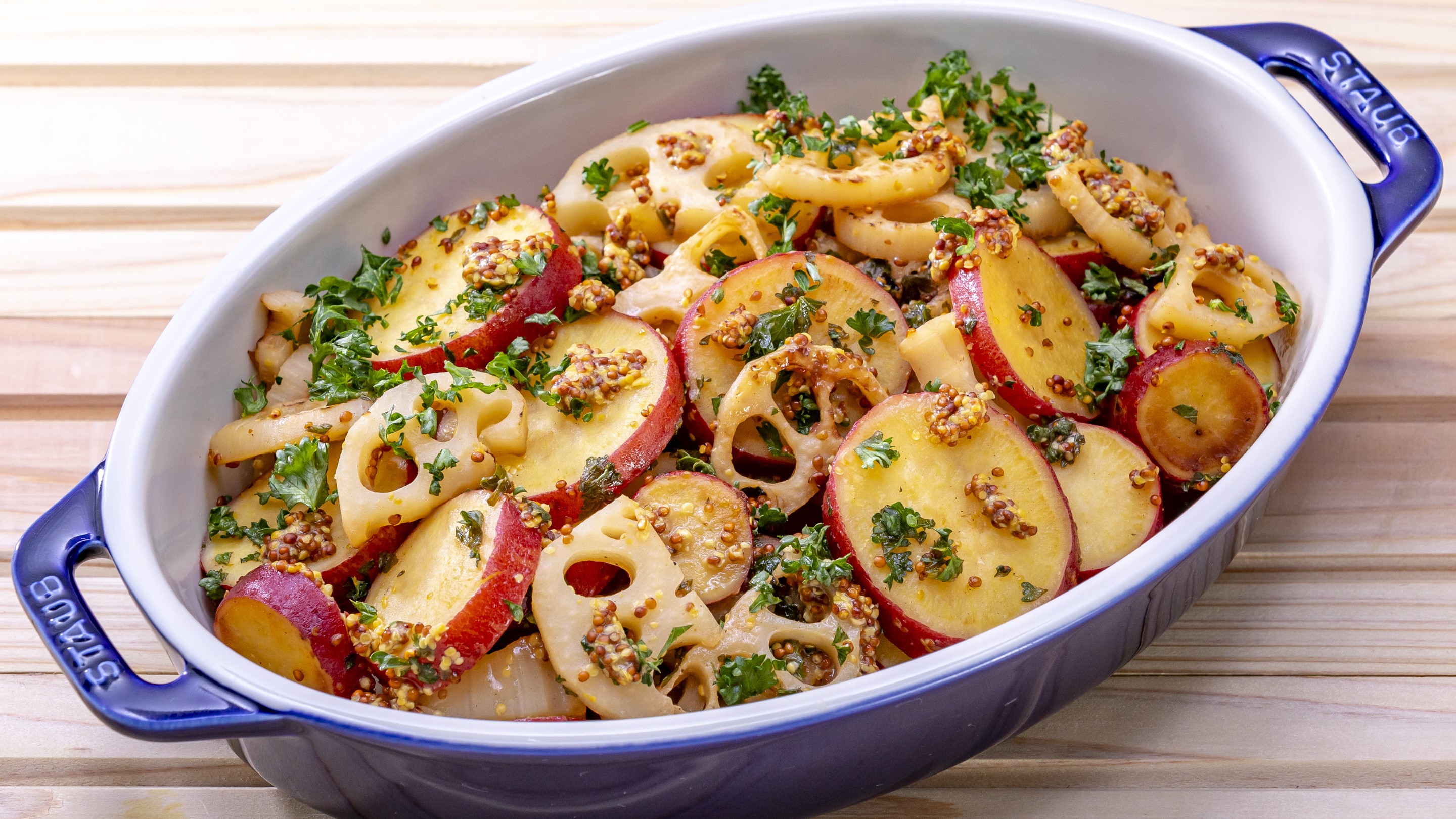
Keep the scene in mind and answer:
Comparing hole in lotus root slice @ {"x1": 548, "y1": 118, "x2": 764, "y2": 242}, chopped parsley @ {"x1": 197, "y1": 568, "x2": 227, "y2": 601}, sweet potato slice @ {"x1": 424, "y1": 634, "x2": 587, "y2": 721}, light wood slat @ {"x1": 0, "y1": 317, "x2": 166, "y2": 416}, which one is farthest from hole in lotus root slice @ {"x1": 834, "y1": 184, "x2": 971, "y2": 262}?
light wood slat @ {"x1": 0, "y1": 317, "x2": 166, "y2": 416}

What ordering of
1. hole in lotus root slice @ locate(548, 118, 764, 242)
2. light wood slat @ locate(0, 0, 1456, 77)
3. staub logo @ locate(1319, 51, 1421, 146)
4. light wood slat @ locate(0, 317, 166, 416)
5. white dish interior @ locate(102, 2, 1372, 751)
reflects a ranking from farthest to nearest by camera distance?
1. light wood slat @ locate(0, 0, 1456, 77)
2. light wood slat @ locate(0, 317, 166, 416)
3. hole in lotus root slice @ locate(548, 118, 764, 242)
4. staub logo @ locate(1319, 51, 1421, 146)
5. white dish interior @ locate(102, 2, 1372, 751)

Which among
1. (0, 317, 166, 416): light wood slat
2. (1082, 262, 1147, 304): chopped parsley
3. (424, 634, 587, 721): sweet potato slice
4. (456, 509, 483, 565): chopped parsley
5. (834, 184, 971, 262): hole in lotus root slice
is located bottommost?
(0, 317, 166, 416): light wood slat

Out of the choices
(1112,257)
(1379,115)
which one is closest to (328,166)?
(1112,257)

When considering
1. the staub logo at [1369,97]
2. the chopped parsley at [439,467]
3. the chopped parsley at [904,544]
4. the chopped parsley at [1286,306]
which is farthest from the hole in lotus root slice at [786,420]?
the staub logo at [1369,97]

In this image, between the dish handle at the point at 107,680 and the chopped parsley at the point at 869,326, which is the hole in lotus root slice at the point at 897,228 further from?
the dish handle at the point at 107,680

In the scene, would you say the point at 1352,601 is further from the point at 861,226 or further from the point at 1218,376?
the point at 861,226

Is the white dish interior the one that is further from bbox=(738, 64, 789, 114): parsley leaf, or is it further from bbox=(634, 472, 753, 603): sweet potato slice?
bbox=(634, 472, 753, 603): sweet potato slice
